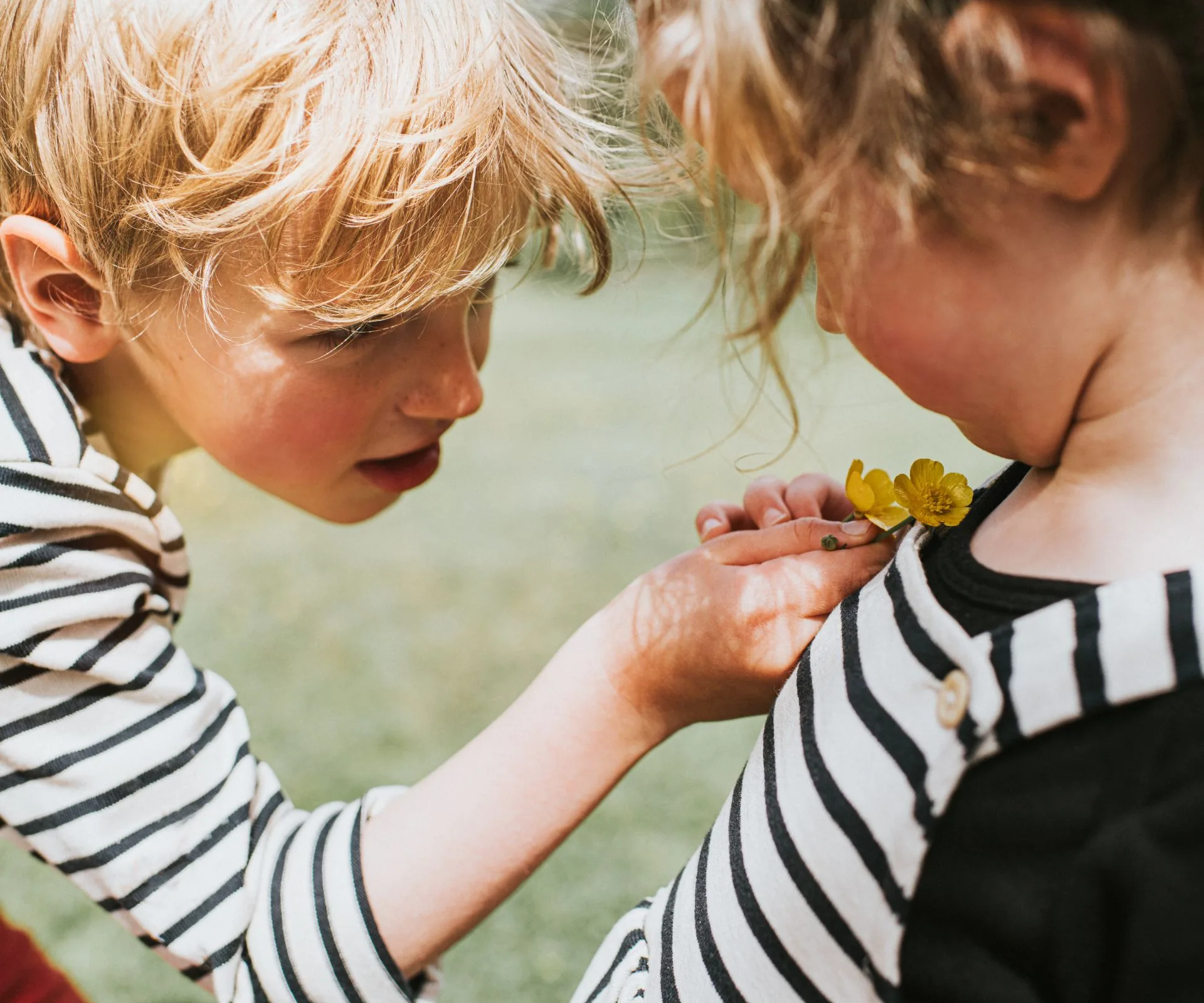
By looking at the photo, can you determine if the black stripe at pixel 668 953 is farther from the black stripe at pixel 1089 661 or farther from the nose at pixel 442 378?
the nose at pixel 442 378

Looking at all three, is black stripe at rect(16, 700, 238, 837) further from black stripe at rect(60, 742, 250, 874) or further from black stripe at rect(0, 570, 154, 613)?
black stripe at rect(0, 570, 154, 613)

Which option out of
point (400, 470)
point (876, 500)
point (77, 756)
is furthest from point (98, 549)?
point (876, 500)

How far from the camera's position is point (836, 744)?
60cm

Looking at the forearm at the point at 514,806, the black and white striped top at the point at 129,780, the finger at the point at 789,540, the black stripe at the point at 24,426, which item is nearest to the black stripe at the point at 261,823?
the black and white striped top at the point at 129,780

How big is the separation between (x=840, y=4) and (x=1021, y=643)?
31cm

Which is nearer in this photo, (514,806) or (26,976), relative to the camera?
(514,806)

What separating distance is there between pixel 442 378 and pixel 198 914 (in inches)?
18.5

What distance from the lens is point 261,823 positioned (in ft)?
2.91

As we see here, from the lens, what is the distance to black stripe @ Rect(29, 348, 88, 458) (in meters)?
0.87

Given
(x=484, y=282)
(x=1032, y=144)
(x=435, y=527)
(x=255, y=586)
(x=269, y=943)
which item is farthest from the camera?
(x=435, y=527)

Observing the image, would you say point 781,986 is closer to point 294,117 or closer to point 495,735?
point 495,735

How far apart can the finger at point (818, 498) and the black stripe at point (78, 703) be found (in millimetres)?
510

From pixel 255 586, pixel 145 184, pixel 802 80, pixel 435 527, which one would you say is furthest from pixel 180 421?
pixel 435 527

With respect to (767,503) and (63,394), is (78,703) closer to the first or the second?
(63,394)
